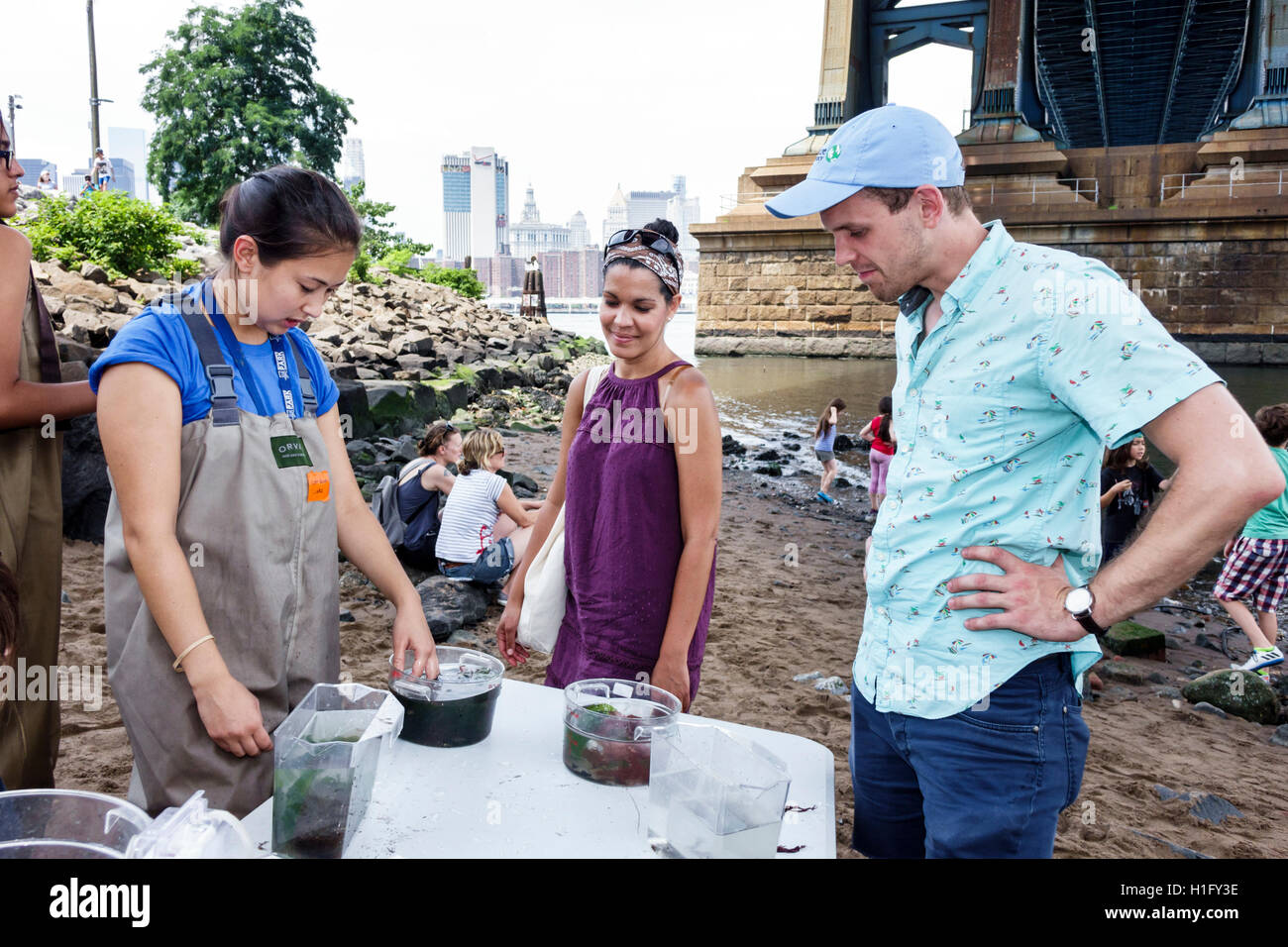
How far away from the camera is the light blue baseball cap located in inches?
63.7

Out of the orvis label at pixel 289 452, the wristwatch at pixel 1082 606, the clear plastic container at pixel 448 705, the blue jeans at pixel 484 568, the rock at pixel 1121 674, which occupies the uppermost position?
the orvis label at pixel 289 452

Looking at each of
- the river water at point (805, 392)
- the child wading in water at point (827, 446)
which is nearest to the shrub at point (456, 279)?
the river water at point (805, 392)

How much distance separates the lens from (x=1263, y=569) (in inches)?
203

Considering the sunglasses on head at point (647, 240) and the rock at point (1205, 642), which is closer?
the sunglasses on head at point (647, 240)

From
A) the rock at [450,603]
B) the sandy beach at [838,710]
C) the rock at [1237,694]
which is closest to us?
the sandy beach at [838,710]

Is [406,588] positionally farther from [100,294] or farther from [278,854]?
[100,294]

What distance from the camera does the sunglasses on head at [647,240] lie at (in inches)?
90.7

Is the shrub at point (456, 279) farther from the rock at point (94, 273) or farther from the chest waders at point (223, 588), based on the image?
the chest waders at point (223, 588)

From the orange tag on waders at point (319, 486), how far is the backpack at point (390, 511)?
4207 millimetres

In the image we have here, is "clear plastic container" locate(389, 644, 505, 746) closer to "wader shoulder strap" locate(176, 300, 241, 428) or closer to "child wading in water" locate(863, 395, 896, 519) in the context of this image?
"wader shoulder strap" locate(176, 300, 241, 428)

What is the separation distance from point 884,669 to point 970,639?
0.19 m

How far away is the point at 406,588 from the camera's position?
1.92 meters

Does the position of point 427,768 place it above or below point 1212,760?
above
